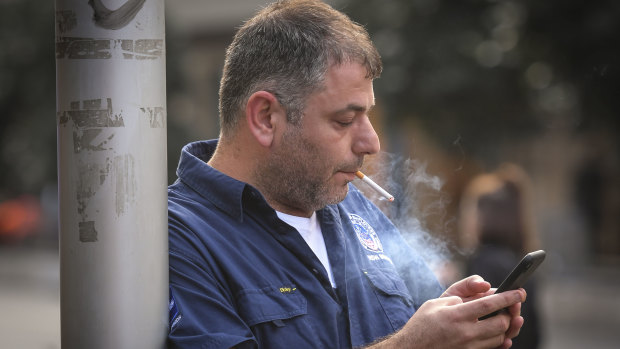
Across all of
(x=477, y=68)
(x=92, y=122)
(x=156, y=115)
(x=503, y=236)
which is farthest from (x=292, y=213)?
(x=477, y=68)

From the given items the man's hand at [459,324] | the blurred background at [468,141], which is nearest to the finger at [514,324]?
the man's hand at [459,324]

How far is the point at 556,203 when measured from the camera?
1641 cm

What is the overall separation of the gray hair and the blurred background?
2.54ft

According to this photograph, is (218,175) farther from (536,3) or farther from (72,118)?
(536,3)

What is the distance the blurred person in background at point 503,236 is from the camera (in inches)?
165

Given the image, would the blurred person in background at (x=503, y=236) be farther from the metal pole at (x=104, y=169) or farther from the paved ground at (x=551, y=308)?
the paved ground at (x=551, y=308)

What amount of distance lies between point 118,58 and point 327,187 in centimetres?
72

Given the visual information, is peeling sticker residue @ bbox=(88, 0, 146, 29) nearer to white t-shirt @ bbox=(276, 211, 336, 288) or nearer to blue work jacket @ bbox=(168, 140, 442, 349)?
blue work jacket @ bbox=(168, 140, 442, 349)

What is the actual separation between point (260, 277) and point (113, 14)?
0.74m

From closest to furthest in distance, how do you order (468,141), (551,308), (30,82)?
(468,141), (551,308), (30,82)

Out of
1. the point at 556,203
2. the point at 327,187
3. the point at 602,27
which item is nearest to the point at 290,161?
the point at 327,187

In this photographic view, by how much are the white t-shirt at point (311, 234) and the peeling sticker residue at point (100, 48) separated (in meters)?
0.72

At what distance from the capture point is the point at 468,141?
11000mm

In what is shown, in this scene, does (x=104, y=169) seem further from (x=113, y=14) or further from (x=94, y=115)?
(x=113, y=14)
